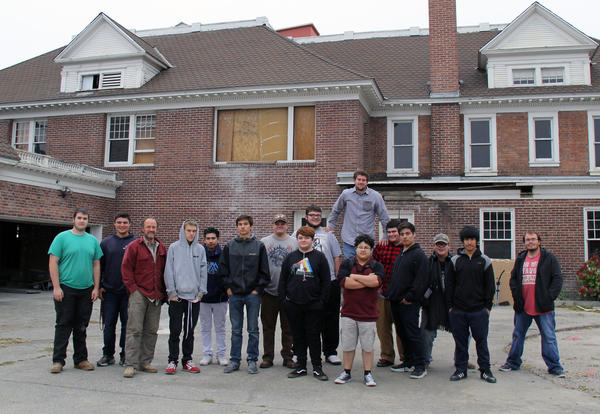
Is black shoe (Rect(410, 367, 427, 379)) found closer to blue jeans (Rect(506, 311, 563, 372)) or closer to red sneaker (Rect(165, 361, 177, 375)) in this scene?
blue jeans (Rect(506, 311, 563, 372))

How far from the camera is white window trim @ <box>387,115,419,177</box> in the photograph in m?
17.1

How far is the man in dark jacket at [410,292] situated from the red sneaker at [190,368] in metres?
2.52

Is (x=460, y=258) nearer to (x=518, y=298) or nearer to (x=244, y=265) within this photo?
(x=518, y=298)

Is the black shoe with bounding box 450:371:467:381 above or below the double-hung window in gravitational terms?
below

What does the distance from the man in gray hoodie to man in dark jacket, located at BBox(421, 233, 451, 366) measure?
2.81m

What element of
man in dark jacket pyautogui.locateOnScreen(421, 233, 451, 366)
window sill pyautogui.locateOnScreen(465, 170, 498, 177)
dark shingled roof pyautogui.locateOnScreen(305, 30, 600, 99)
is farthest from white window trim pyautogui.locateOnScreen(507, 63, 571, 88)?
man in dark jacket pyautogui.locateOnScreen(421, 233, 451, 366)

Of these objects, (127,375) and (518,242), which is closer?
(127,375)

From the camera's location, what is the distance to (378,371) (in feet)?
21.6

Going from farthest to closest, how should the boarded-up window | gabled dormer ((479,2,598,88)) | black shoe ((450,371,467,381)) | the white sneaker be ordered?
gabled dormer ((479,2,598,88))
the boarded-up window
the white sneaker
black shoe ((450,371,467,381))

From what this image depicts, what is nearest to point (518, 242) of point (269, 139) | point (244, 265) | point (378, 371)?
point (269, 139)

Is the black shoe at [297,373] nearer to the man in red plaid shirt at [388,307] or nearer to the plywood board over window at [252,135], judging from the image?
the man in red plaid shirt at [388,307]

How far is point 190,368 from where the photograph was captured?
6418 millimetres

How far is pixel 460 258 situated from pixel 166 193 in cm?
1217

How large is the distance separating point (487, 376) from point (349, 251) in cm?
246
